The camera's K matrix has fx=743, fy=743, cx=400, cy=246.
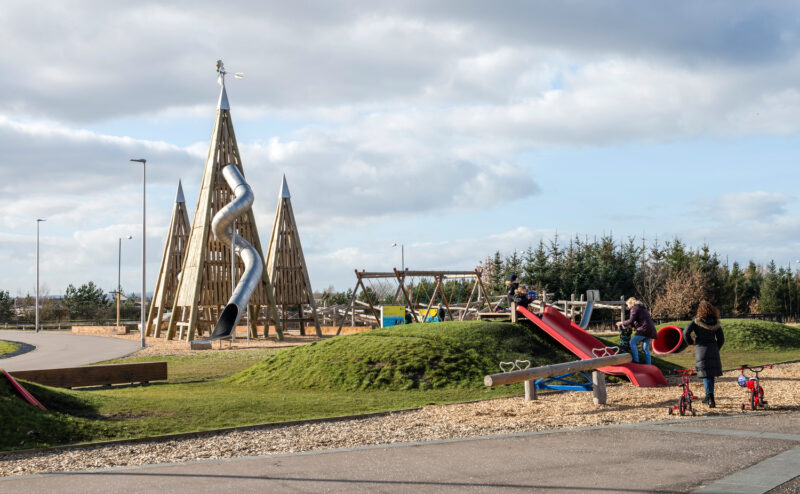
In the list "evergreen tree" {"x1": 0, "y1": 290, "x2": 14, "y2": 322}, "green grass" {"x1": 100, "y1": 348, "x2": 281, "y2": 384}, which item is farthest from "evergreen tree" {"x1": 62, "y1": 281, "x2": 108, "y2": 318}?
"green grass" {"x1": 100, "y1": 348, "x2": 281, "y2": 384}

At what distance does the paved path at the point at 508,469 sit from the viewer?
6926 mm

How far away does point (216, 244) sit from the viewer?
35.1 meters

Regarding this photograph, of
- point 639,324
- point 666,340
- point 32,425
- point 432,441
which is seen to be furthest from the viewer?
point 639,324

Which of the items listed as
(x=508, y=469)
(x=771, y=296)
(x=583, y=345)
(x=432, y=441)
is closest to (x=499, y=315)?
(x=583, y=345)

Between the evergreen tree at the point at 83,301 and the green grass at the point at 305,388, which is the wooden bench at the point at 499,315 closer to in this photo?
the green grass at the point at 305,388

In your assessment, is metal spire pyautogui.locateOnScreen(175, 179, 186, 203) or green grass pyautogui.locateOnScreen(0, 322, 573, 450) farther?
metal spire pyautogui.locateOnScreen(175, 179, 186, 203)

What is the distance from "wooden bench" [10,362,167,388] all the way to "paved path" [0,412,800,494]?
8086 millimetres

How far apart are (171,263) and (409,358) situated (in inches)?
1126

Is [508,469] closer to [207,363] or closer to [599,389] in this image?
[599,389]

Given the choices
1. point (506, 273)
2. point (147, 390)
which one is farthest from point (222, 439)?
point (506, 273)

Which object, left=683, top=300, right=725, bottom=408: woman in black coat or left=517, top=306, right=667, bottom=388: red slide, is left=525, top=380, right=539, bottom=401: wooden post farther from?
left=683, top=300, right=725, bottom=408: woman in black coat

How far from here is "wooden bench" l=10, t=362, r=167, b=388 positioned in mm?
14953

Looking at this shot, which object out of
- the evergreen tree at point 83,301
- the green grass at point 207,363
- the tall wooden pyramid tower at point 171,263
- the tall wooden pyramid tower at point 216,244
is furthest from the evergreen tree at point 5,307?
the green grass at point 207,363

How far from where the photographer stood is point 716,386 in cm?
1408
